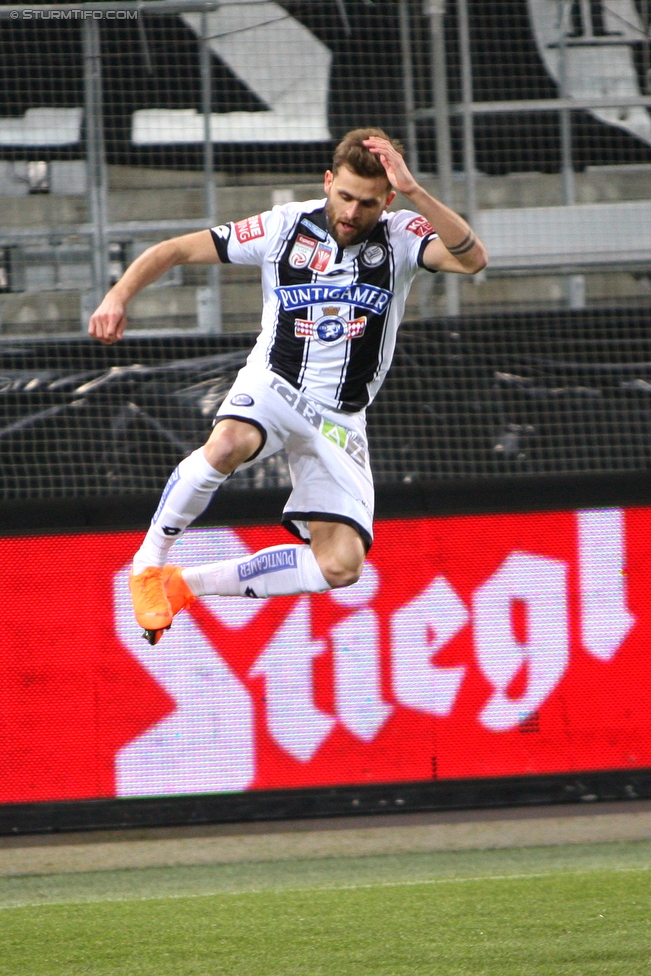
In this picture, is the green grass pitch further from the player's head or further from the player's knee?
the player's head

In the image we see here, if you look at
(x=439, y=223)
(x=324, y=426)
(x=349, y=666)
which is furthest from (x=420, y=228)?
(x=349, y=666)

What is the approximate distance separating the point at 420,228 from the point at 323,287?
0.35m

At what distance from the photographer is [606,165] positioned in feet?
24.1

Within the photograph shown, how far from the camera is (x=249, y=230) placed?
407 centimetres

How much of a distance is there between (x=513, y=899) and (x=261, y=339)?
7.36ft

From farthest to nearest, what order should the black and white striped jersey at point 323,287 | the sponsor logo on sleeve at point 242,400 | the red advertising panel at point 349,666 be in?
the red advertising panel at point 349,666 < the black and white striped jersey at point 323,287 < the sponsor logo on sleeve at point 242,400

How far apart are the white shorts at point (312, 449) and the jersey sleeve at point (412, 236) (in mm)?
546

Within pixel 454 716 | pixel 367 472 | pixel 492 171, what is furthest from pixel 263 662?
pixel 492 171

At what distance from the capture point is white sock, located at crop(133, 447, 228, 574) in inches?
153

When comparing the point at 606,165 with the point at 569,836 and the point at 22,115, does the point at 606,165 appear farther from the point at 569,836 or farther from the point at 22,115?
the point at 569,836

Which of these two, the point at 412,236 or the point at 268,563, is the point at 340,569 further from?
the point at 412,236

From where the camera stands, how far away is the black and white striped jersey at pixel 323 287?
13.3 ft

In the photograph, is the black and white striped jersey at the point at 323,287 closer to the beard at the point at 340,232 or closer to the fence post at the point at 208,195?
the beard at the point at 340,232

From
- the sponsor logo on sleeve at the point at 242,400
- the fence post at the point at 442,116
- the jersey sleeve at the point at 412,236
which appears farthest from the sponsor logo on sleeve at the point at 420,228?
the fence post at the point at 442,116
